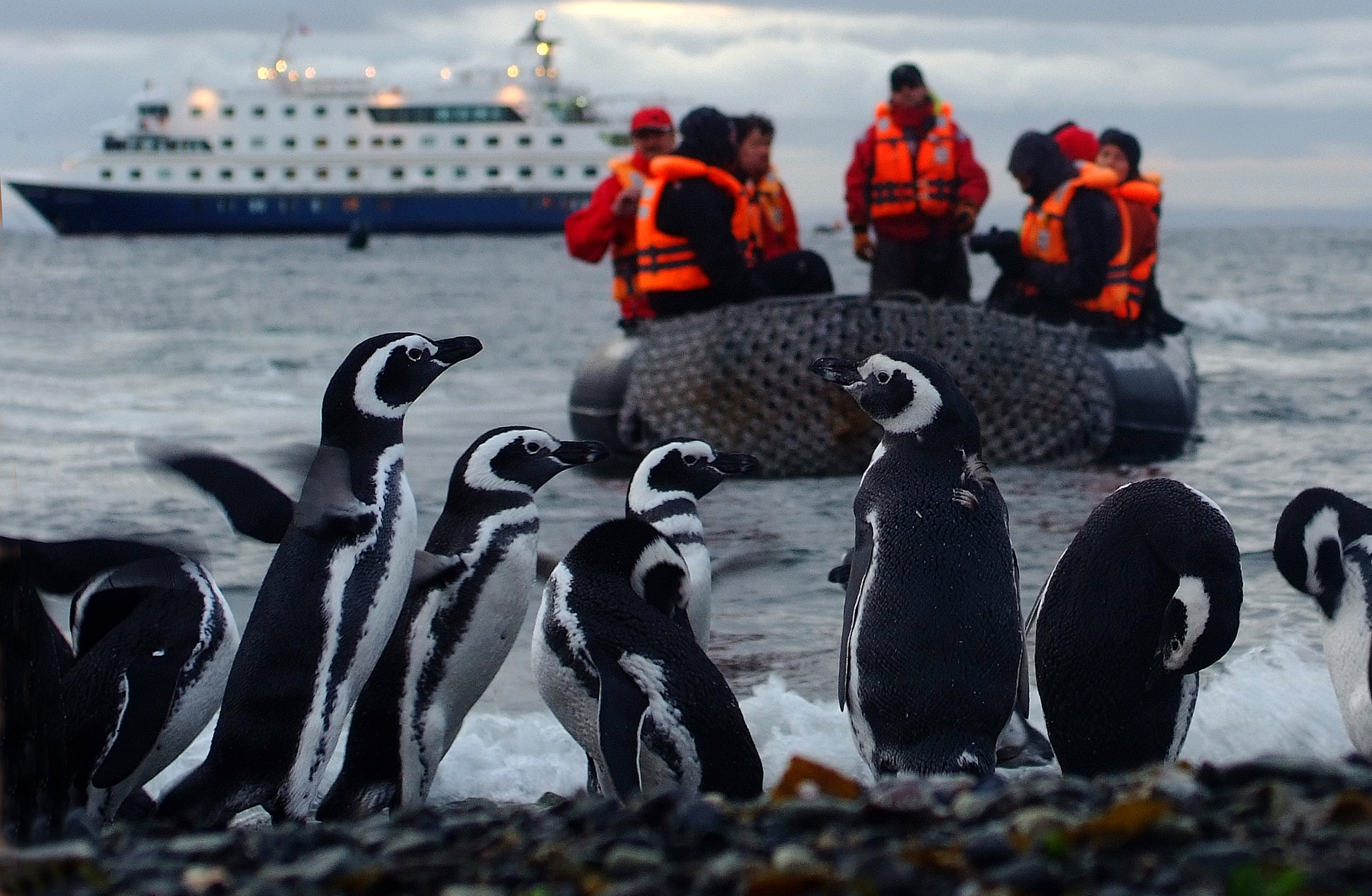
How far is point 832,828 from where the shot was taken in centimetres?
212

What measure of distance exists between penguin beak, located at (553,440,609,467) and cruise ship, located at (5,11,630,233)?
5492 centimetres

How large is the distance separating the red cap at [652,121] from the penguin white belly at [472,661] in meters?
4.38

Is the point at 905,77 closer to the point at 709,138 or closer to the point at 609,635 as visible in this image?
the point at 709,138

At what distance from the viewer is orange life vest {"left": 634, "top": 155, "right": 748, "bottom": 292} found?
7.40 meters

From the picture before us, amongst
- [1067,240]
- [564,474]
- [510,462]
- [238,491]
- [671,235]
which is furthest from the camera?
[564,474]

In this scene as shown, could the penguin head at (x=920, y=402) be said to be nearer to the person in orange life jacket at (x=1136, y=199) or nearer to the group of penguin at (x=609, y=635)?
the group of penguin at (x=609, y=635)

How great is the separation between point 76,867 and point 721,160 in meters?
5.70

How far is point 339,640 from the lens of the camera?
129 inches

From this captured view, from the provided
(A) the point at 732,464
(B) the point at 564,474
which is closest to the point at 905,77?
(B) the point at 564,474

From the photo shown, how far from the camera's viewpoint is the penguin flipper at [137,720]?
319 cm

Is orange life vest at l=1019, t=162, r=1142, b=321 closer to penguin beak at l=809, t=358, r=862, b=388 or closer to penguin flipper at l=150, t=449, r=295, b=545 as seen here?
penguin beak at l=809, t=358, r=862, b=388

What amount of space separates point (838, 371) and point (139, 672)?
1500 mm

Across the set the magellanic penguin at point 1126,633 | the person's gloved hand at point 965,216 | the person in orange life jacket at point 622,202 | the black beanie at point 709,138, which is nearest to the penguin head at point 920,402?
the magellanic penguin at point 1126,633

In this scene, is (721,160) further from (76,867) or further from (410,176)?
(410,176)
